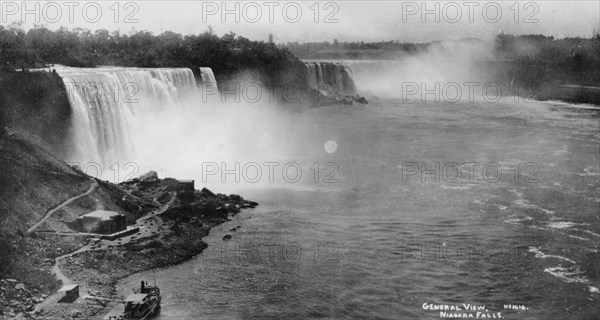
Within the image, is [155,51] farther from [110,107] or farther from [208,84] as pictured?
[110,107]

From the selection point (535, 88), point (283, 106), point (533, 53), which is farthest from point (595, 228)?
point (533, 53)

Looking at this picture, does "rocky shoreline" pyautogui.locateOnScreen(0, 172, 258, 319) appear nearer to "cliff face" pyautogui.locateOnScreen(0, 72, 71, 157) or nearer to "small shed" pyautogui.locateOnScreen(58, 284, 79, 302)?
"small shed" pyautogui.locateOnScreen(58, 284, 79, 302)

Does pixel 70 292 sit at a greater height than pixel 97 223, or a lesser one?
lesser

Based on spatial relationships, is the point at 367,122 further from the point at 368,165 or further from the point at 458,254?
the point at 458,254

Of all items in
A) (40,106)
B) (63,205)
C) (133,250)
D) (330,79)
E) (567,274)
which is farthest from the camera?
(330,79)

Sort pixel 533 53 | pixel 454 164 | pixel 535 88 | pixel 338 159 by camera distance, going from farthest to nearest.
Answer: pixel 533 53
pixel 535 88
pixel 338 159
pixel 454 164

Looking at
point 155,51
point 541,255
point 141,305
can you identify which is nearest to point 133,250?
point 141,305

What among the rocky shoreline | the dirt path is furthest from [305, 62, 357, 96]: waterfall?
the dirt path

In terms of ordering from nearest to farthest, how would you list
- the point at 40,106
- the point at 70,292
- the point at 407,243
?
the point at 70,292 < the point at 407,243 < the point at 40,106
